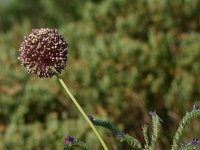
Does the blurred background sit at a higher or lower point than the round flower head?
higher

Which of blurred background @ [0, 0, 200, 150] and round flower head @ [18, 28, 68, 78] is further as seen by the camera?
blurred background @ [0, 0, 200, 150]

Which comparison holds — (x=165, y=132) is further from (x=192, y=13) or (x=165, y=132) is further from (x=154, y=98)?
(x=192, y=13)

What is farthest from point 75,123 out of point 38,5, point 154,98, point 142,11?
point 38,5

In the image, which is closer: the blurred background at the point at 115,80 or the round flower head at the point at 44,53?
the round flower head at the point at 44,53

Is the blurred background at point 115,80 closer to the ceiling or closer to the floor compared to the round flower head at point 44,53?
closer to the ceiling
